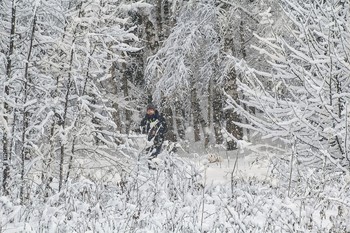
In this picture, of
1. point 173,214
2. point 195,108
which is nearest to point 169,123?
point 195,108

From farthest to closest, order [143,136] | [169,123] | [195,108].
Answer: [195,108], [169,123], [143,136]

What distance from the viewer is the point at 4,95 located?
6.51 meters

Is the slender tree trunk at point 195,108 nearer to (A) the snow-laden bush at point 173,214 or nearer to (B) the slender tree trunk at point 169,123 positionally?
(B) the slender tree trunk at point 169,123

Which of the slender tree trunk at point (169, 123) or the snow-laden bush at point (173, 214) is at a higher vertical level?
the slender tree trunk at point (169, 123)

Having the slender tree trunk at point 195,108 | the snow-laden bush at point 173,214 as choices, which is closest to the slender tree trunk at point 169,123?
the slender tree trunk at point 195,108

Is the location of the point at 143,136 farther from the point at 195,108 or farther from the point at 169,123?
the point at 195,108

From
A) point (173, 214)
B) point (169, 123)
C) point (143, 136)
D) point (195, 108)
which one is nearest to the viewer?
point (173, 214)

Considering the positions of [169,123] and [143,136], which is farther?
[169,123]

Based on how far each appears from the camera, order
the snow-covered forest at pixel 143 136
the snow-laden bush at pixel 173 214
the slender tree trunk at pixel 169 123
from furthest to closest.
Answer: the slender tree trunk at pixel 169 123 < the snow-covered forest at pixel 143 136 < the snow-laden bush at pixel 173 214

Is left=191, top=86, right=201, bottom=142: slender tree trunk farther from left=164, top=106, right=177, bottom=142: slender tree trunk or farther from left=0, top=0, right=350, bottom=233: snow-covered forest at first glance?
left=0, top=0, right=350, bottom=233: snow-covered forest

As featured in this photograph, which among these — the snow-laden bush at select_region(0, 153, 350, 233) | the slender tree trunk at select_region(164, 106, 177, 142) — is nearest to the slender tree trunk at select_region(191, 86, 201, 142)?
the slender tree trunk at select_region(164, 106, 177, 142)

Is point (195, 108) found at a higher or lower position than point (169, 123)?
higher

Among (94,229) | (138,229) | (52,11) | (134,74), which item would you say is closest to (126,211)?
(138,229)

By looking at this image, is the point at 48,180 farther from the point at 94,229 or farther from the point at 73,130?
the point at 94,229
